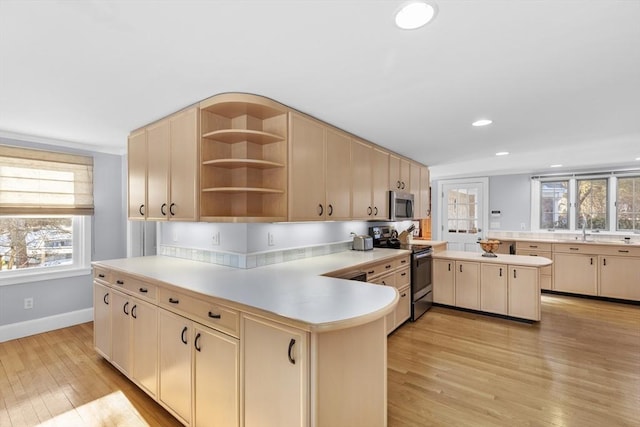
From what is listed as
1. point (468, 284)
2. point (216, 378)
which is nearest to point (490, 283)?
point (468, 284)

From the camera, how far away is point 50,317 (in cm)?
359

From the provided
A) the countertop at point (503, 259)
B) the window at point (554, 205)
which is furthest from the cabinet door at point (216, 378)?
the window at point (554, 205)

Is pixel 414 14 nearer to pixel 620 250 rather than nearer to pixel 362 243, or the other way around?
pixel 362 243

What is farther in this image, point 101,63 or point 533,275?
point 533,275

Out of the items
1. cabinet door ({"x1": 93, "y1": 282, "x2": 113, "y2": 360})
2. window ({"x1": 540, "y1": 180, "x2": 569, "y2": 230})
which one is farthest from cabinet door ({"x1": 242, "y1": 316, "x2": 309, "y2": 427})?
window ({"x1": 540, "y1": 180, "x2": 569, "y2": 230})

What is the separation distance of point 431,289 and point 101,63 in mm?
4240

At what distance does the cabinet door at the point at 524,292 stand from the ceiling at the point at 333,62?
1684 mm

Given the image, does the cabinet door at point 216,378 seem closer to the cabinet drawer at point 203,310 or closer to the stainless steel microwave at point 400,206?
the cabinet drawer at point 203,310

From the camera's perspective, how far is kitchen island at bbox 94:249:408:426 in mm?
1398

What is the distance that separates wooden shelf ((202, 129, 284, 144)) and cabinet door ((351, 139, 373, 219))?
1.10 meters

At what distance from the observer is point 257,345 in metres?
1.54

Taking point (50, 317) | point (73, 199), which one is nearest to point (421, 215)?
point (73, 199)

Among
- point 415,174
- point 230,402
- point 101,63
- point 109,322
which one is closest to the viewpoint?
point 230,402

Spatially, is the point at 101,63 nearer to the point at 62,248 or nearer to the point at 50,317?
the point at 62,248
